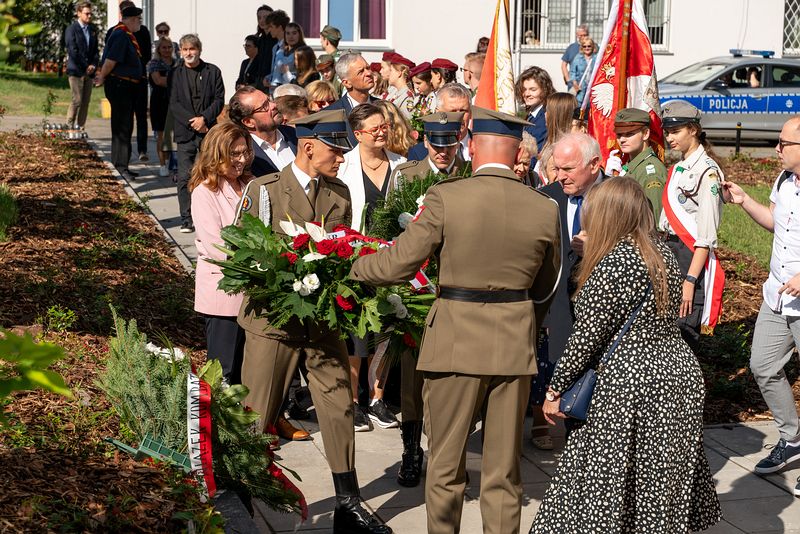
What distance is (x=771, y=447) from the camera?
740cm

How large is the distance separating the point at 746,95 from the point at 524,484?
17692 mm

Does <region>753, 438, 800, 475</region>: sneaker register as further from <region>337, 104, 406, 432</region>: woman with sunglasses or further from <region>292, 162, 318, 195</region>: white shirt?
<region>292, 162, 318, 195</region>: white shirt

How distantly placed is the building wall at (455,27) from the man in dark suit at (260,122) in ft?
53.1

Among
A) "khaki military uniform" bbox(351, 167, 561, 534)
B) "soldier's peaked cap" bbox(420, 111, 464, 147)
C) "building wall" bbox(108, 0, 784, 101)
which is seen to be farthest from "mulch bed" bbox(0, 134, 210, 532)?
"building wall" bbox(108, 0, 784, 101)

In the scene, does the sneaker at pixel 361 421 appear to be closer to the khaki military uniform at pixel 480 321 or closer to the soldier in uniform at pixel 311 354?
the soldier in uniform at pixel 311 354

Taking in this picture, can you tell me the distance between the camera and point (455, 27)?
24.2m

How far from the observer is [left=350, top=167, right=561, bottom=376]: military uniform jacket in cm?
482

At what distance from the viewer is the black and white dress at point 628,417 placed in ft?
15.7

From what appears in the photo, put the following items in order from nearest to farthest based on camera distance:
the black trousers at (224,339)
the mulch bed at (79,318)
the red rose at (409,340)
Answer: the mulch bed at (79,318) → the red rose at (409,340) → the black trousers at (224,339)

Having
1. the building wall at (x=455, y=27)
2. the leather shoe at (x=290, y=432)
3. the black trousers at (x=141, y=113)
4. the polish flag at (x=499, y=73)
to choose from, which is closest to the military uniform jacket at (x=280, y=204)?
the leather shoe at (x=290, y=432)

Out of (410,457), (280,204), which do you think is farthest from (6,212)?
(410,457)

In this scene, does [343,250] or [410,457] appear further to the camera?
[410,457]

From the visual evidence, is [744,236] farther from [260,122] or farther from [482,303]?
[482,303]

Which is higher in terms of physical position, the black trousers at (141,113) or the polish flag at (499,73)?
the polish flag at (499,73)
